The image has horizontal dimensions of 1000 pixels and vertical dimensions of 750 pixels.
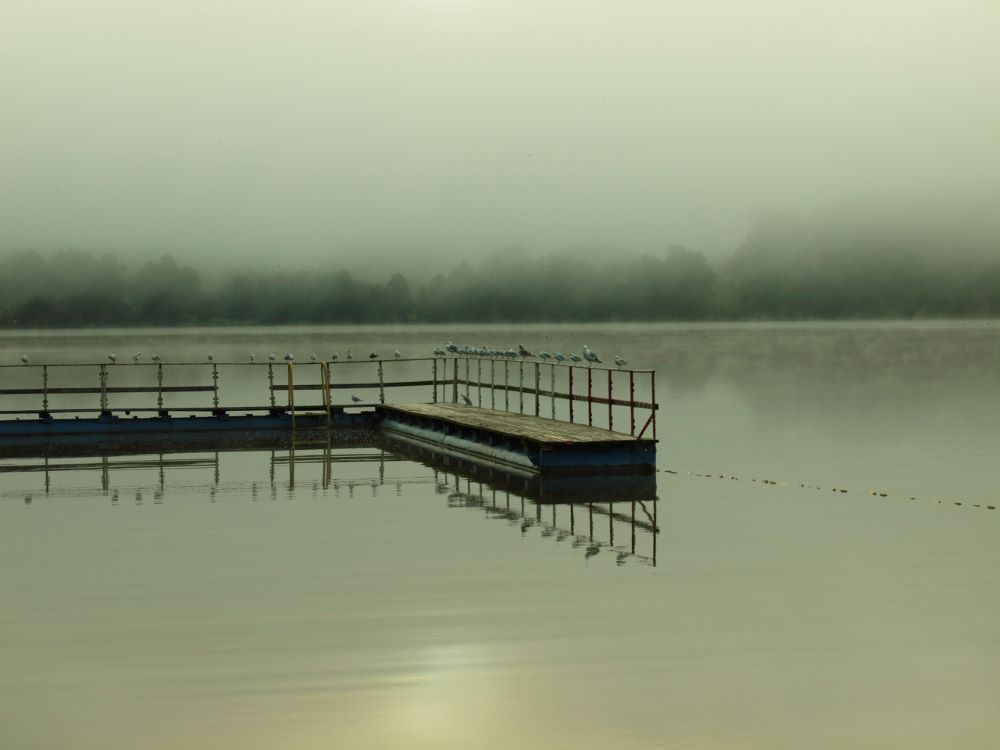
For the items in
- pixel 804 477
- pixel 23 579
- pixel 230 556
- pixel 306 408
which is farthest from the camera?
pixel 306 408

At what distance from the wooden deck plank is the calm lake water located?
1.42 meters

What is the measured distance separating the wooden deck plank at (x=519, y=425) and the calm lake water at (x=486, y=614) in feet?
4.67

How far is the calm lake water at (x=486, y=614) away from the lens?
9.67 m

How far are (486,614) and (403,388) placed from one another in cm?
5957

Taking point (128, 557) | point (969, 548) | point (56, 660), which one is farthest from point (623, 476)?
point (56, 660)

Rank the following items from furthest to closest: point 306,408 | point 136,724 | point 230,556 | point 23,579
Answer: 1. point 306,408
2. point 230,556
3. point 23,579
4. point 136,724

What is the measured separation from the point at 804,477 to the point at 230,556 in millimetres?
13352

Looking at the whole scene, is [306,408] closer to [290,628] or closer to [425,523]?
[425,523]

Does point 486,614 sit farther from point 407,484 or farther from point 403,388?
point 403,388

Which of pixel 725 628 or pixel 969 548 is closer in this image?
pixel 725 628

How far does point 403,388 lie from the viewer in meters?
72.3

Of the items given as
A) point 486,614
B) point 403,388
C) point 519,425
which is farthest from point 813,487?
point 403,388

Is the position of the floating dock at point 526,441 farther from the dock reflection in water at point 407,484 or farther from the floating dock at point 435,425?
the dock reflection in water at point 407,484

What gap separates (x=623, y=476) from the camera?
75.5 feet
